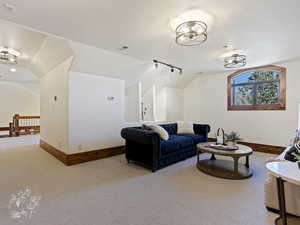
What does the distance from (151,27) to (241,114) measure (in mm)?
4272

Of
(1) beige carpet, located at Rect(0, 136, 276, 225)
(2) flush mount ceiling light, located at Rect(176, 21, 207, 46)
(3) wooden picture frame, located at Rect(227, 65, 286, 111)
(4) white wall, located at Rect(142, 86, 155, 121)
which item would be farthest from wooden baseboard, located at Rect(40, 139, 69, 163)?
(3) wooden picture frame, located at Rect(227, 65, 286, 111)

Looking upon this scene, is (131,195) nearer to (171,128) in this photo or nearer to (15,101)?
(171,128)

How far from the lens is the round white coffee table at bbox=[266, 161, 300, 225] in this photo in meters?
1.39

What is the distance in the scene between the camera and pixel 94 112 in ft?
13.1

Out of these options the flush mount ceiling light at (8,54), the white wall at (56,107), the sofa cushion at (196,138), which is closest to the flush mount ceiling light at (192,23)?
the white wall at (56,107)

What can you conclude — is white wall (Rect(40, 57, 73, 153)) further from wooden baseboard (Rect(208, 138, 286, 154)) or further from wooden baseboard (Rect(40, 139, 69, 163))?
wooden baseboard (Rect(208, 138, 286, 154))

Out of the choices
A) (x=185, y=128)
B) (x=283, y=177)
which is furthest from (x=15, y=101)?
(x=283, y=177)

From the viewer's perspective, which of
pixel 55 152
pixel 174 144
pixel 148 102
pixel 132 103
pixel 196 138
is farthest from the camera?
pixel 148 102

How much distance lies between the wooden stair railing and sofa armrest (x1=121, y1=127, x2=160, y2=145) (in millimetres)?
6244

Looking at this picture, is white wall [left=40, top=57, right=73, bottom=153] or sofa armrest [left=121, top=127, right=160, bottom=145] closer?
sofa armrest [left=121, top=127, right=160, bottom=145]

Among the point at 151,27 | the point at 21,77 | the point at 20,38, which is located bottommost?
the point at 151,27

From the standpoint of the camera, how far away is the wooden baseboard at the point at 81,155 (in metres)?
3.60

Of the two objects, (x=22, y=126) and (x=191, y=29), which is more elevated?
(x=191, y=29)

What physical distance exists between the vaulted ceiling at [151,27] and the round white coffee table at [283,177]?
6.16 feet
